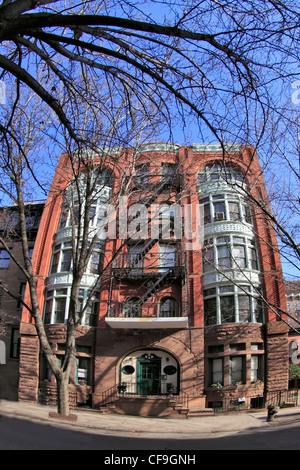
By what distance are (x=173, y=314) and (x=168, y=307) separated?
499mm

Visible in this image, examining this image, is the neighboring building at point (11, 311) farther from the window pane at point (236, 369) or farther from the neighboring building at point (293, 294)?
the neighboring building at point (293, 294)

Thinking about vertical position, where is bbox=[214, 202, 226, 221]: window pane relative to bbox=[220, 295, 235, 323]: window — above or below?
above

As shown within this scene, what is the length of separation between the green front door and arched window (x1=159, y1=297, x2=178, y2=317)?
2.39 meters

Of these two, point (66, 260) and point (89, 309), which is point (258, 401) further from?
point (66, 260)

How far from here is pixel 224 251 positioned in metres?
21.3

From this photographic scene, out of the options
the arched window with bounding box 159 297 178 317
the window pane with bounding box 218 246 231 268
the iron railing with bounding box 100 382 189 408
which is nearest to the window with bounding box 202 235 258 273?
the window pane with bounding box 218 246 231 268

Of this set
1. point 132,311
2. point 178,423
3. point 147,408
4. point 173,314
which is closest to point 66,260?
point 132,311

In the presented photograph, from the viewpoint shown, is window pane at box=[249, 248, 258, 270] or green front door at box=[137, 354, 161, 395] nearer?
green front door at box=[137, 354, 161, 395]

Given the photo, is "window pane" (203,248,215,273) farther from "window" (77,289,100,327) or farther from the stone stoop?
the stone stoop

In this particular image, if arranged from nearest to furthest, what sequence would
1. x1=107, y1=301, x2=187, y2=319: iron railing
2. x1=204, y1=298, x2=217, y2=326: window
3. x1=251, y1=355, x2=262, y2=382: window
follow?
1. x1=251, y1=355, x2=262, y2=382: window
2. x1=204, y1=298, x2=217, y2=326: window
3. x1=107, y1=301, x2=187, y2=319: iron railing

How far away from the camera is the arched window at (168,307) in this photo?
20.9 metres

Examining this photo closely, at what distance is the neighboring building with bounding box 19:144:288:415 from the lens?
18.8 m

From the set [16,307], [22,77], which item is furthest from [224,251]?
[22,77]

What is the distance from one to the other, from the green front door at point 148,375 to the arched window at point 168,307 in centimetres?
239
